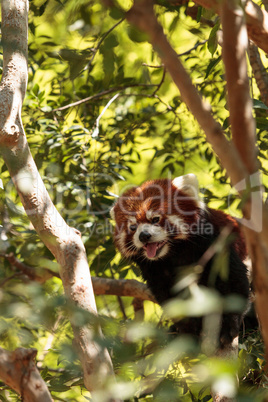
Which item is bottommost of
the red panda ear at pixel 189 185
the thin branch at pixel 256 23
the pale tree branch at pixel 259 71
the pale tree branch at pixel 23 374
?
the red panda ear at pixel 189 185

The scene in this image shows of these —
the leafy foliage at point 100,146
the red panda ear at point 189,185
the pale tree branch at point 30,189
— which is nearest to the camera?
the pale tree branch at point 30,189

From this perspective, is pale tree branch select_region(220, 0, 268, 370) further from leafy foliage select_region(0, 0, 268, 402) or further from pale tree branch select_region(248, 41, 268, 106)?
pale tree branch select_region(248, 41, 268, 106)

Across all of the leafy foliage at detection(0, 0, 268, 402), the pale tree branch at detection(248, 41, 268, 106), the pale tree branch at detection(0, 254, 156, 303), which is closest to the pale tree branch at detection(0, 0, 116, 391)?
the leafy foliage at detection(0, 0, 268, 402)

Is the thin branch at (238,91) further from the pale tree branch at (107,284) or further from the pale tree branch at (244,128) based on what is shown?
the pale tree branch at (107,284)

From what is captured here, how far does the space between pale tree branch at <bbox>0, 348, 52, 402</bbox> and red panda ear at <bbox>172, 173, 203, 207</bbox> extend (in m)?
2.08

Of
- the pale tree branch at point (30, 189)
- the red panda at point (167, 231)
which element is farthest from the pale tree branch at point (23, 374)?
the red panda at point (167, 231)

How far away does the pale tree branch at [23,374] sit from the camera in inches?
45.4

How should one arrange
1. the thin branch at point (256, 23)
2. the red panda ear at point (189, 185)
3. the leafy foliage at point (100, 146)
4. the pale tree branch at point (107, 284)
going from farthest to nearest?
the red panda ear at point (189, 185) → the pale tree branch at point (107, 284) → the leafy foliage at point (100, 146) → the thin branch at point (256, 23)

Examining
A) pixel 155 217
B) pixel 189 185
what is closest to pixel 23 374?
pixel 155 217

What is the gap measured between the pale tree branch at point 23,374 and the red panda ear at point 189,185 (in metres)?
2.08

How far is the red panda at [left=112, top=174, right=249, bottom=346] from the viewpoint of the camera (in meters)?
2.97

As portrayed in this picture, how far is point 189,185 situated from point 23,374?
2.15 meters

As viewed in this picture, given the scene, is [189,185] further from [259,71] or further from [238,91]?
[238,91]

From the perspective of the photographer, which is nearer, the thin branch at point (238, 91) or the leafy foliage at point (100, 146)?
the thin branch at point (238, 91)
